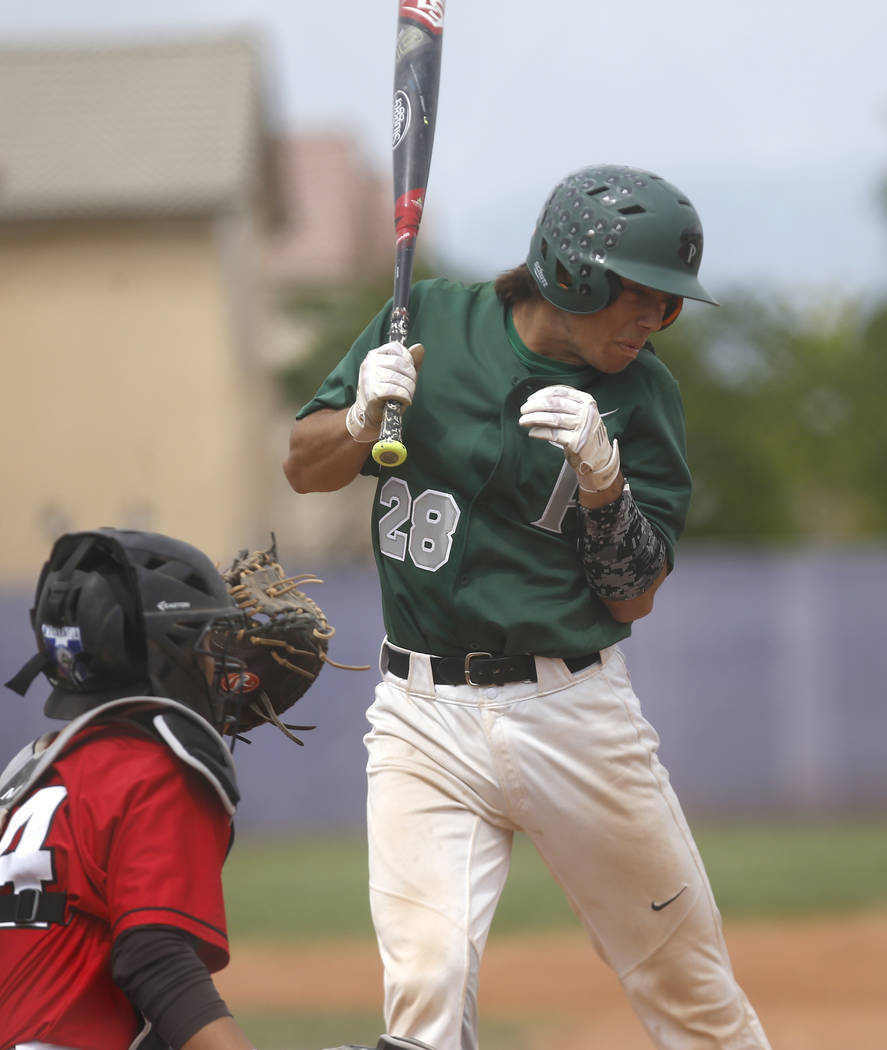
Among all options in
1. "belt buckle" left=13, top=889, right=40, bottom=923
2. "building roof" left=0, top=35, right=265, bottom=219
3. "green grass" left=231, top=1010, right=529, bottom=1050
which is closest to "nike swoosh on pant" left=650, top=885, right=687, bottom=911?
"belt buckle" left=13, top=889, right=40, bottom=923

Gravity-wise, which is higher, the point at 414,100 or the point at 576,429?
the point at 414,100

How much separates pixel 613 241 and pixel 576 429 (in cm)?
42

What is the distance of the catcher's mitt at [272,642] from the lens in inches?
108

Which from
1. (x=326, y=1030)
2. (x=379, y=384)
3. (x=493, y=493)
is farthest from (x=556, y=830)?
(x=326, y=1030)

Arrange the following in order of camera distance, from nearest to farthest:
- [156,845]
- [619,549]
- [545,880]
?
[156,845] → [619,549] → [545,880]

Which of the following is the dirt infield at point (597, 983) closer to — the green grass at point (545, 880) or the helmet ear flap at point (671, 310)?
the green grass at point (545, 880)

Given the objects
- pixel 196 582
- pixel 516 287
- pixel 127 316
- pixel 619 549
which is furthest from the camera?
pixel 127 316

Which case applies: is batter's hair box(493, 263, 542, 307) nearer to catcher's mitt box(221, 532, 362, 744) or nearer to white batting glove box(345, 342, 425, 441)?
white batting glove box(345, 342, 425, 441)

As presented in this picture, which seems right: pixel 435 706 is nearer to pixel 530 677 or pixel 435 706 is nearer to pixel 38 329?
pixel 530 677

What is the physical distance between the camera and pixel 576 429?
291cm

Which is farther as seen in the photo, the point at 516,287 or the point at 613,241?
the point at 516,287

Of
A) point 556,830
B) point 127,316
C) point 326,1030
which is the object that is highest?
point 556,830

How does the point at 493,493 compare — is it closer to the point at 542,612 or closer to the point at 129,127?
the point at 542,612

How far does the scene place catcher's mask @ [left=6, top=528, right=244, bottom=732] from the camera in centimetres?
240
